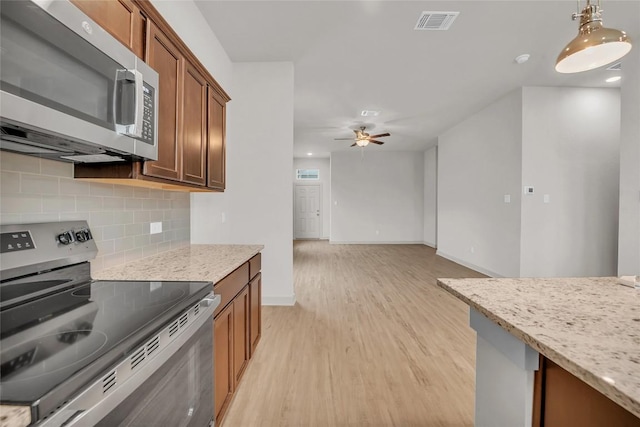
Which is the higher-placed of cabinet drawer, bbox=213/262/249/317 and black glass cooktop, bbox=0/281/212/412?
black glass cooktop, bbox=0/281/212/412

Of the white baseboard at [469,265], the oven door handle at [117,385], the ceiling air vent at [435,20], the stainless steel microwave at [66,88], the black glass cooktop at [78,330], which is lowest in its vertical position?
the white baseboard at [469,265]

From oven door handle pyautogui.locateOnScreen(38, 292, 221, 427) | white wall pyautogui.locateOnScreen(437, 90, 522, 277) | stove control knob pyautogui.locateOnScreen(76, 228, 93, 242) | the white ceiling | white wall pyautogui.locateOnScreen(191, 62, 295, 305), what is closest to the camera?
oven door handle pyautogui.locateOnScreen(38, 292, 221, 427)

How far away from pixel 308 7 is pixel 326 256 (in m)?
5.47

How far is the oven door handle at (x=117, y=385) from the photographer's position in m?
0.56

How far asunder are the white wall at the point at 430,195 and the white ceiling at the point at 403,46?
357 centimetres

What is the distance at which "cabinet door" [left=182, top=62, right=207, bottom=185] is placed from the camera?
6.07 ft

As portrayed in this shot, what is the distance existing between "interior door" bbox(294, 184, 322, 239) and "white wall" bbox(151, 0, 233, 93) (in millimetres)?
7199

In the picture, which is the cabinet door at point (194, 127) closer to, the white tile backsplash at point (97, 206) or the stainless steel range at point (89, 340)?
the white tile backsplash at point (97, 206)

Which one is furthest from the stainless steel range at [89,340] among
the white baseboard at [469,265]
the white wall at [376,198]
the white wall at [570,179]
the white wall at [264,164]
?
the white wall at [376,198]

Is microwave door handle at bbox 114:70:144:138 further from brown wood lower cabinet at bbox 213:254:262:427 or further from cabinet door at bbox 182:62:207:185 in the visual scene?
brown wood lower cabinet at bbox 213:254:262:427

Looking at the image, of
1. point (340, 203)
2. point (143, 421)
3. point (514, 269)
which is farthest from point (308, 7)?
point (340, 203)

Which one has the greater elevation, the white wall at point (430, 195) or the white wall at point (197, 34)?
the white wall at point (197, 34)

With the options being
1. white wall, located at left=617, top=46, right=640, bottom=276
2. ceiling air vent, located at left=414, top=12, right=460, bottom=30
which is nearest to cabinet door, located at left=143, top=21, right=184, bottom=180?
ceiling air vent, located at left=414, top=12, right=460, bottom=30

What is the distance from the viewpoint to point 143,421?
812mm
